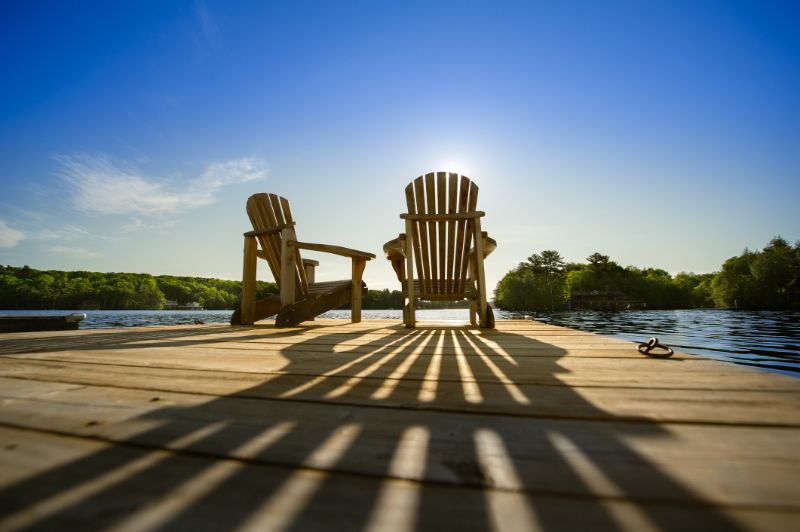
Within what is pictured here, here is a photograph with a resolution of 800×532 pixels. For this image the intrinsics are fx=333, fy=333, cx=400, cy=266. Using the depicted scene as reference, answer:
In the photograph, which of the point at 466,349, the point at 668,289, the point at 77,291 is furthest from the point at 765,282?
the point at 77,291

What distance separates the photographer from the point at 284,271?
453 cm

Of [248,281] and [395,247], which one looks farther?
[248,281]

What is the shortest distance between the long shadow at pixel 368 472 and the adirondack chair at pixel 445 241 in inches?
121

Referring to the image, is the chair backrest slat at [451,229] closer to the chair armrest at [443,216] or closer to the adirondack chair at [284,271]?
the chair armrest at [443,216]

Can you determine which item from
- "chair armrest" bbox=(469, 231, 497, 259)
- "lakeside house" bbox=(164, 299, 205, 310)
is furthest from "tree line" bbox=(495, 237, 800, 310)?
"lakeside house" bbox=(164, 299, 205, 310)

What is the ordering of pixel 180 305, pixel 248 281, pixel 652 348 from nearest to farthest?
1. pixel 652 348
2. pixel 248 281
3. pixel 180 305

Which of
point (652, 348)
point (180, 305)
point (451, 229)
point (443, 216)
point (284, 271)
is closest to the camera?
point (652, 348)

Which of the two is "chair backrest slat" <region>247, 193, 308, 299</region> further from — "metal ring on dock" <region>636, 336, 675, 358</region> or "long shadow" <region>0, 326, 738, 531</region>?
"metal ring on dock" <region>636, 336, 675, 358</region>

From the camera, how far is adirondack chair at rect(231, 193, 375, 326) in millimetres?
4512

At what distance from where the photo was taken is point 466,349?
2252mm

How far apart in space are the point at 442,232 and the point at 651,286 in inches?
2950

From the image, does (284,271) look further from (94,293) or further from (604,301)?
(94,293)

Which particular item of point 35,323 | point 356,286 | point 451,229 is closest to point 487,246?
point 451,229

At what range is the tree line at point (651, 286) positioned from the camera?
40.4 metres
